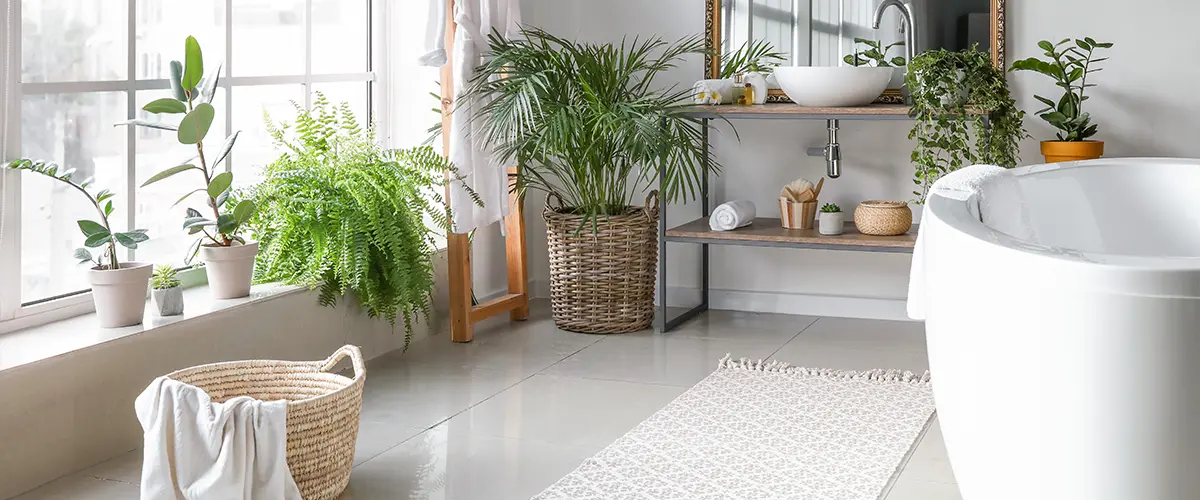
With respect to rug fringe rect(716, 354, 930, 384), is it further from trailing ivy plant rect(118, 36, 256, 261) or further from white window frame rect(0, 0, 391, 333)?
white window frame rect(0, 0, 391, 333)

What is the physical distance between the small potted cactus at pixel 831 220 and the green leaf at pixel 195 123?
2088mm

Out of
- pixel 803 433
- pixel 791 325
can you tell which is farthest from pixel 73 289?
pixel 791 325

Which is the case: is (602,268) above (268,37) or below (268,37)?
below

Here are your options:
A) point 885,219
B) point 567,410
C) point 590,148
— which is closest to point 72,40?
point 567,410

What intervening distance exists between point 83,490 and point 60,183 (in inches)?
33.2

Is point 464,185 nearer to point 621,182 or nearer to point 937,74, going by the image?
point 621,182

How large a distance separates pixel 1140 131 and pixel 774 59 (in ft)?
Result: 4.31

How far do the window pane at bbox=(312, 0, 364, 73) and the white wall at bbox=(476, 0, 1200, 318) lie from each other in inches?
34.9

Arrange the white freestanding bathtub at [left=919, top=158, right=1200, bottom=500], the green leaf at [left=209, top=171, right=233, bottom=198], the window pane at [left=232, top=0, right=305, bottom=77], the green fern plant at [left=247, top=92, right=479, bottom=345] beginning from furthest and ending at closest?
the window pane at [left=232, top=0, right=305, bottom=77], the green fern plant at [left=247, top=92, right=479, bottom=345], the green leaf at [left=209, top=171, right=233, bottom=198], the white freestanding bathtub at [left=919, top=158, right=1200, bottom=500]

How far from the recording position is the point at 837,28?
4473mm

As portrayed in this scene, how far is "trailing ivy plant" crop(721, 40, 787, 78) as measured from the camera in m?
4.54

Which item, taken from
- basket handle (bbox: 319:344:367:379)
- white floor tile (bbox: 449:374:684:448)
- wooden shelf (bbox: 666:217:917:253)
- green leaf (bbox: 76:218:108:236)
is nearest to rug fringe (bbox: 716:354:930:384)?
white floor tile (bbox: 449:374:684:448)

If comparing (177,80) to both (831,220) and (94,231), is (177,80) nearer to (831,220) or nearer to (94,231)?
(94,231)

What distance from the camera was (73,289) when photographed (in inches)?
124
